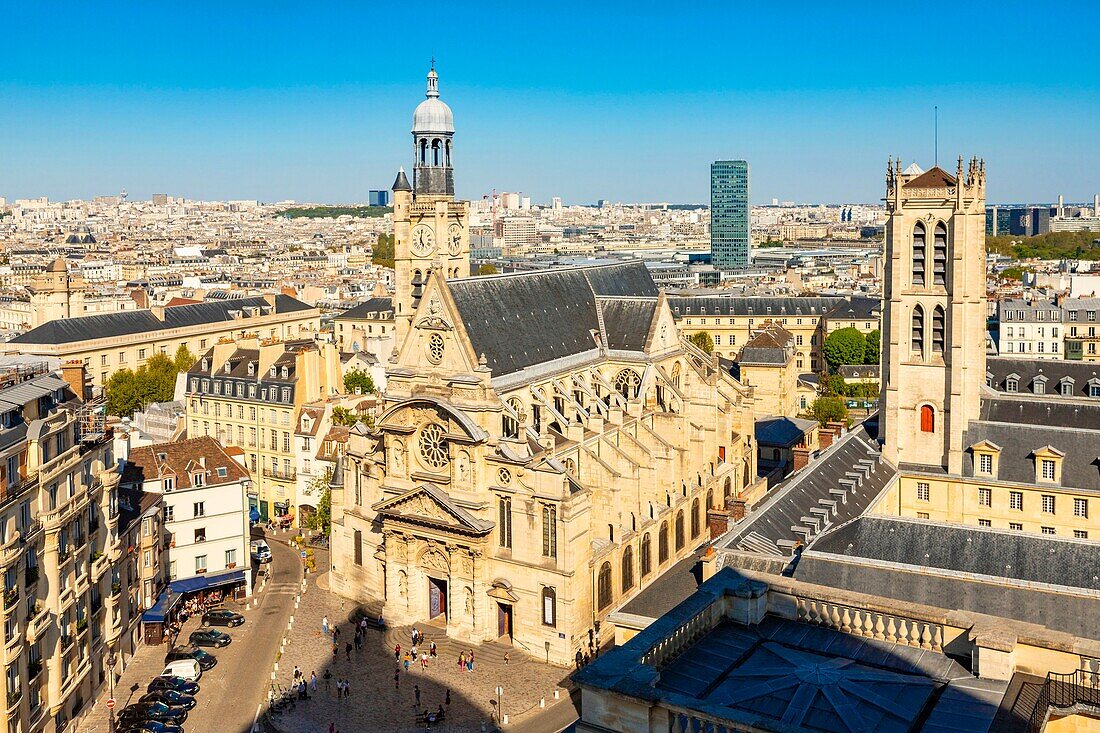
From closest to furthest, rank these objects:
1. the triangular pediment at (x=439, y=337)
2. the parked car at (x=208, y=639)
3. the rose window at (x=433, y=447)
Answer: the parked car at (x=208, y=639) → the triangular pediment at (x=439, y=337) → the rose window at (x=433, y=447)

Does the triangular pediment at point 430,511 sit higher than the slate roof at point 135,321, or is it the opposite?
the slate roof at point 135,321

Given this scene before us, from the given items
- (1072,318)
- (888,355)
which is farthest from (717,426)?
(1072,318)

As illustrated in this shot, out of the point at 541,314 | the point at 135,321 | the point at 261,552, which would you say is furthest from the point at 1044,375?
the point at 135,321

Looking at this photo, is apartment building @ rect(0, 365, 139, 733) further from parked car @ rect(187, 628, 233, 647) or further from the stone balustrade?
the stone balustrade

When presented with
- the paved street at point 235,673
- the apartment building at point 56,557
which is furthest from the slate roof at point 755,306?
the apartment building at point 56,557

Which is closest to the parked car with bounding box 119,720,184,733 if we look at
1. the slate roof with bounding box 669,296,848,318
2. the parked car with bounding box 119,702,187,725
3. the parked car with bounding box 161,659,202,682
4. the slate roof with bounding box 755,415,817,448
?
the parked car with bounding box 119,702,187,725

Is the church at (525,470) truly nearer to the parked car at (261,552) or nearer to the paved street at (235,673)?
the paved street at (235,673)
